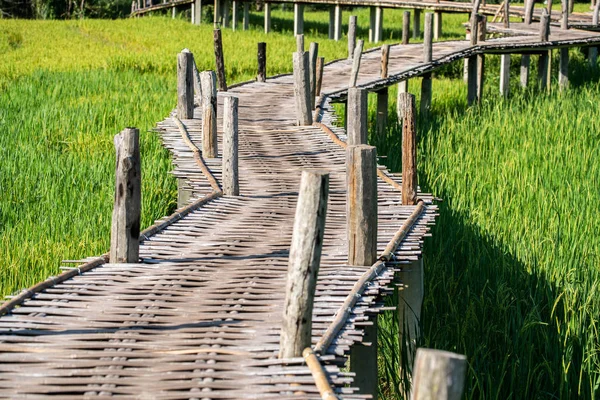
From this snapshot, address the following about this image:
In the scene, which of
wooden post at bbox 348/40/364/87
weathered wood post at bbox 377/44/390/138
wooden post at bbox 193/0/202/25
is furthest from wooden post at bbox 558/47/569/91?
wooden post at bbox 193/0/202/25

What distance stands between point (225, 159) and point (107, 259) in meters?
2.08

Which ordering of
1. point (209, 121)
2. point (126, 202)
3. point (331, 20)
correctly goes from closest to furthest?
point (126, 202), point (209, 121), point (331, 20)

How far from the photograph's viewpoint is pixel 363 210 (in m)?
5.77

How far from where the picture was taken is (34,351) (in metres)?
4.52

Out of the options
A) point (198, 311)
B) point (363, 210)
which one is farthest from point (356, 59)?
point (198, 311)

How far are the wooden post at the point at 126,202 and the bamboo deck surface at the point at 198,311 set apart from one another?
11 centimetres

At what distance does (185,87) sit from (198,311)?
21.7 feet

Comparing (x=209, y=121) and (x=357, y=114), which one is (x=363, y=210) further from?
(x=209, y=121)

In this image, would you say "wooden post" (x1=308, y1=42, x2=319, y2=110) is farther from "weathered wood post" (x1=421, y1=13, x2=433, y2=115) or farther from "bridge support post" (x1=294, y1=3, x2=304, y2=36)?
"bridge support post" (x1=294, y1=3, x2=304, y2=36)

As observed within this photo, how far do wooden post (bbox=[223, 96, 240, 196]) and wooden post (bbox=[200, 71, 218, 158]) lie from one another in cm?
118

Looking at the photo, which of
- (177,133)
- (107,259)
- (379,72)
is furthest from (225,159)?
(379,72)

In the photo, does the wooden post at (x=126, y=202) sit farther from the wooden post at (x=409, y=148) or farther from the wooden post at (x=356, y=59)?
the wooden post at (x=356, y=59)

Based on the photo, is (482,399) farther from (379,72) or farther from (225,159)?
(379,72)

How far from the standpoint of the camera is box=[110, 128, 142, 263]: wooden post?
5.88m
